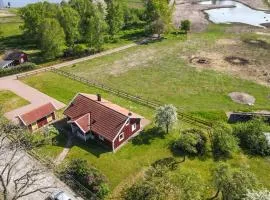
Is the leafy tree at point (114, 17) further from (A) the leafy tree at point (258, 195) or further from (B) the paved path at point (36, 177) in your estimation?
(A) the leafy tree at point (258, 195)

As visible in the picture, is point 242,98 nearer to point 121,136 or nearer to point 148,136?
point 148,136

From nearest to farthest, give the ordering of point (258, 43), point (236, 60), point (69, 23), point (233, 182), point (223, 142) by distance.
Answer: point (233, 182) → point (223, 142) → point (236, 60) → point (69, 23) → point (258, 43)

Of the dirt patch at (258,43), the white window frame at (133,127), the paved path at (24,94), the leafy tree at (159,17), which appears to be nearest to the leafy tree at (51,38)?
the paved path at (24,94)

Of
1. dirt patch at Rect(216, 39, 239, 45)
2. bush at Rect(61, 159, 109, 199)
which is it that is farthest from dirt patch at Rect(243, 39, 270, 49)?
bush at Rect(61, 159, 109, 199)

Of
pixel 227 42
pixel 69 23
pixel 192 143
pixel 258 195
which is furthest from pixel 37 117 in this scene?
pixel 227 42

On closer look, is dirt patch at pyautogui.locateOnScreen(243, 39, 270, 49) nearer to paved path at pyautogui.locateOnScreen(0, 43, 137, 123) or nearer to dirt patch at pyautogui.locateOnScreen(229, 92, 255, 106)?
dirt patch at pyautogui.locateOnScreen(229, 92, 255, 106)

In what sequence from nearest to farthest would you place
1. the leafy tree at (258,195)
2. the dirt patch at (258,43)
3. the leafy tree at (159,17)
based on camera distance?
the leafy tree at (258,195) < the dirt patch at (258,43) < the leafy tree at (159,17)
